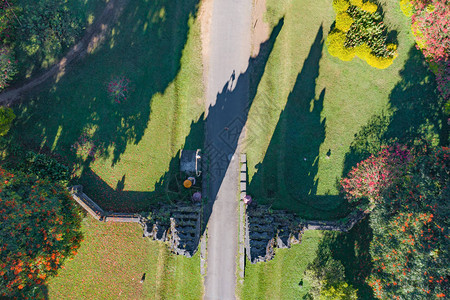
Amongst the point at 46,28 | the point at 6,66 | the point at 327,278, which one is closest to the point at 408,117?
Answer: the point at 327,278

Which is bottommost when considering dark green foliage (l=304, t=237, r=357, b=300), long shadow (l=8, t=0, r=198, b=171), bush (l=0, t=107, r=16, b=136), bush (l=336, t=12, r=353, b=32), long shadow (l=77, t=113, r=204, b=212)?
dark green foliage (l=304, t=237, r=357, b=300)

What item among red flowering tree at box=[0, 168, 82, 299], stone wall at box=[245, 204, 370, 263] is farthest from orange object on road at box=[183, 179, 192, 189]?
red flowering tree at box=[0, 168, 82, 299]

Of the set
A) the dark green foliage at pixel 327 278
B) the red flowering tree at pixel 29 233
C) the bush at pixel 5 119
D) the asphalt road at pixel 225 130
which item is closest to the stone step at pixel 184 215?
the asphalt road at pixel 225 130

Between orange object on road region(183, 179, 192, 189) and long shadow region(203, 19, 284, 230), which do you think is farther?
long shadow region(203, 19, 284, 230)

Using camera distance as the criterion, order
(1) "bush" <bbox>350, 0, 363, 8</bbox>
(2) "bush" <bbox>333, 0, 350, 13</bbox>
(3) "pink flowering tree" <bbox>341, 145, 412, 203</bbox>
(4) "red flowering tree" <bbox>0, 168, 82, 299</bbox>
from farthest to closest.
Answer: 1. (2) "bush" <bbox>333, 0, 350, 13</bbox>
2. (1) "bush" <bbox>350, 0, 363, 8</bbox>
3. (3) "pink flowering tree" <bbox>341, 145, 412, 203</bbox>
4. (4) "red flowering tree" <bbox>0, 168, 82, 299</bbox>

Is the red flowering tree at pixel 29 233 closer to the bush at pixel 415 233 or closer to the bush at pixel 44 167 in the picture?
the bush at pixel 44 167

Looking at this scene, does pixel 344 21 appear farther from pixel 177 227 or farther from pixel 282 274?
pixel 282 274

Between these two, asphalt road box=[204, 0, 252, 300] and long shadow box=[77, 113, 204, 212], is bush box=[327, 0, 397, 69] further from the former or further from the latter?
long shadow box=[77, 113, 204, 212]
